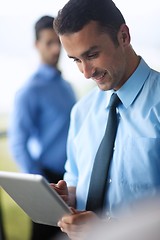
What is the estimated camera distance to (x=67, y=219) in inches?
45.4

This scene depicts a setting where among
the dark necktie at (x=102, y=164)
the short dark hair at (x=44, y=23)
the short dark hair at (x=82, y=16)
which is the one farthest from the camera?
the short dark hair at (x=44, y=23)

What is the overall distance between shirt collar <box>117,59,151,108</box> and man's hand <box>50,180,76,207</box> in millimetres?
339

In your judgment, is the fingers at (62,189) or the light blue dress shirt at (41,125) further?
the light blue dress shirt at (41,125)

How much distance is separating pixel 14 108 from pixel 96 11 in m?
1.11

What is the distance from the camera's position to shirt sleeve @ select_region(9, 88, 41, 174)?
2184 millimetres

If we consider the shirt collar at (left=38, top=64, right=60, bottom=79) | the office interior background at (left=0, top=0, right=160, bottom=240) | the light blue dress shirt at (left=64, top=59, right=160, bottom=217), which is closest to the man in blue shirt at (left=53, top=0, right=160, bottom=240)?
the light blue dress shirt at (left=64, top=59, right=160, bottom=217)

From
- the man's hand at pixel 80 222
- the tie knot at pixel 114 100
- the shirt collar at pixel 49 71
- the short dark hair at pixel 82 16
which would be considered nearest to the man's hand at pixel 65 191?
the man's hand at pixel 80 222

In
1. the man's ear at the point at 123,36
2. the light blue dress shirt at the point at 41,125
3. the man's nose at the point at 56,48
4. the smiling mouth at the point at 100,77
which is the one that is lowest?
the light blue dress shirt at the point at 41,125

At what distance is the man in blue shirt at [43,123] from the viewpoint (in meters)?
2.19

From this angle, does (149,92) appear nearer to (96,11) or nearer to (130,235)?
(96,11)

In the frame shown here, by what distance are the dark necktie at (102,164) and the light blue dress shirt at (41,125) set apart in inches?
33.4

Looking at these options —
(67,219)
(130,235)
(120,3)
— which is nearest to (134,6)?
(120,3)

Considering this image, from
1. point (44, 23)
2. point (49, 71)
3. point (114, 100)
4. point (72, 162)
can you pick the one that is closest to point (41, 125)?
point (49, 71)

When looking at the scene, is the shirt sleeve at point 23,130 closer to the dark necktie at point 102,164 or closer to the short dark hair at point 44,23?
the short dark hair at point 44,23
